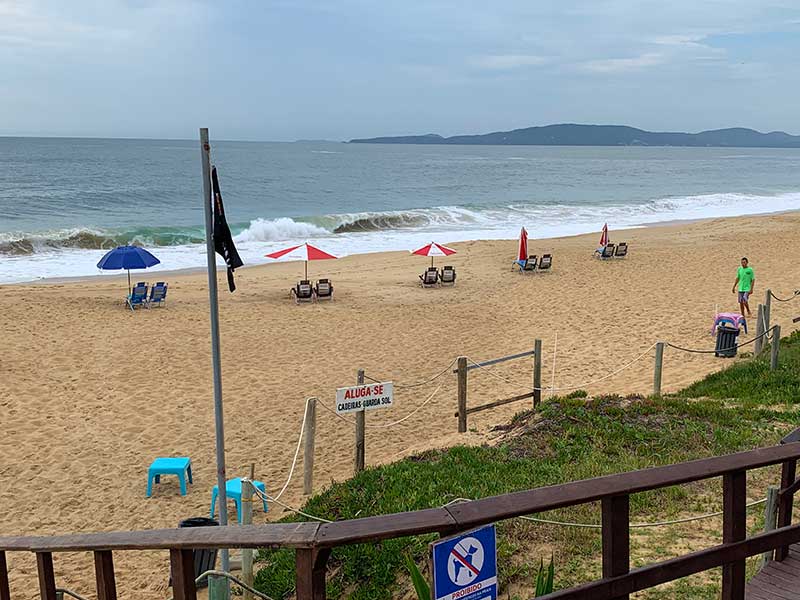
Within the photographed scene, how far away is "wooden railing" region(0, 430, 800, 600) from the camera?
67.9 inches

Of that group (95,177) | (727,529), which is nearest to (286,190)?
(95,177)

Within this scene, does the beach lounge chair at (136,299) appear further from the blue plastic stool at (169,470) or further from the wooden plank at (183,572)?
the wooden plank at (183,572)

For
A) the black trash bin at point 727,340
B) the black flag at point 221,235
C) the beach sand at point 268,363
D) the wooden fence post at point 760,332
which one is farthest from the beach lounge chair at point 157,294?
the black flag at point 221,235

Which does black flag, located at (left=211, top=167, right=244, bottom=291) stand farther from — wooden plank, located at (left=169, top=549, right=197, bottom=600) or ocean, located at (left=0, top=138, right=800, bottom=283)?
ocean, located at (left=0, top=138, right=800, bottom=283)

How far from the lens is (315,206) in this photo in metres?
53.8

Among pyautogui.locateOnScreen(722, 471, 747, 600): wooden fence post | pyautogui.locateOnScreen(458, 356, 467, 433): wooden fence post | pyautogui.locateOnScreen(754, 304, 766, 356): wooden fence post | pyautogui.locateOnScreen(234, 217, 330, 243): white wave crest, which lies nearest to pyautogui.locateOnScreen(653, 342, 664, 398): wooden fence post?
pyautogui.locateOnScreen(754, 304, 766, 356): wooden fence post

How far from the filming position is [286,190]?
220ft

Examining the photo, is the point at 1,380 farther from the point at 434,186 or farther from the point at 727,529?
the point at 434,186

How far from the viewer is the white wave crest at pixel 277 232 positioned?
3566 centimetres

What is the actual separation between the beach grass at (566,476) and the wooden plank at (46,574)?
8.14ft

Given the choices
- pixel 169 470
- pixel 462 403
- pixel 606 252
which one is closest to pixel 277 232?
pixel 606 252

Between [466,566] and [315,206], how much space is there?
173ft

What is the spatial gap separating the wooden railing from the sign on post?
95 mm

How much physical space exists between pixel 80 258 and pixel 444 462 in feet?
84.3
